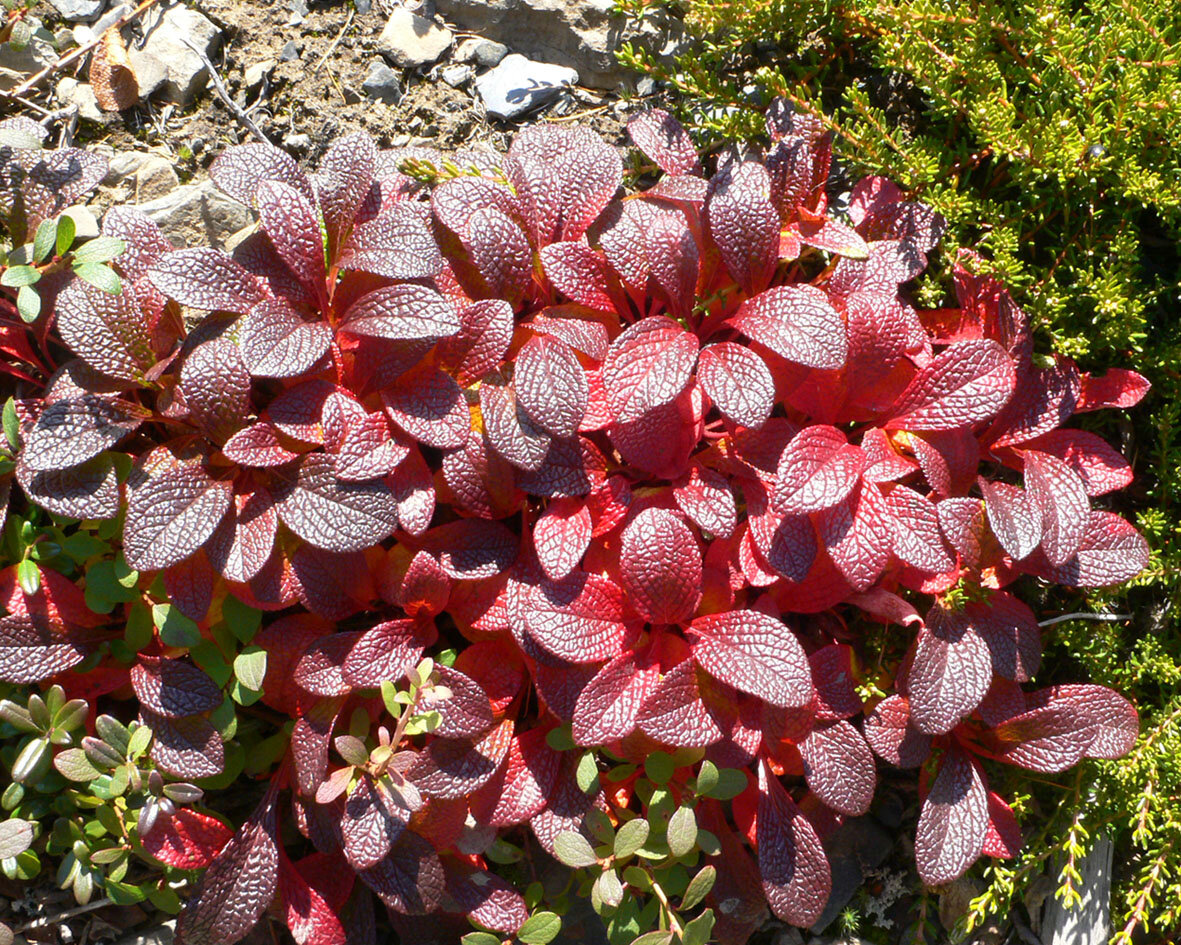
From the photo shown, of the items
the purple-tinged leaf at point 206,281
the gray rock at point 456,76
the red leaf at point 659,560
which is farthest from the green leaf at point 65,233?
the red leaf at point 659,560

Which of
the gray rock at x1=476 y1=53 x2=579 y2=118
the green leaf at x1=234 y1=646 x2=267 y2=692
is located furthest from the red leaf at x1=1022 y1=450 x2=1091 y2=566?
the green leaf at x1=234 y1=646 x2=267 y2=692

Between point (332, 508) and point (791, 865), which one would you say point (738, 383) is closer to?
point (332, 508)

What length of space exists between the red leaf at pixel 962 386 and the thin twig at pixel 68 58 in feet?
6.51

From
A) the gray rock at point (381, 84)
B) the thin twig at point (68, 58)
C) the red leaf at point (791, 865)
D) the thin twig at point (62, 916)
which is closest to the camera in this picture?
the red leaf at point (791, 865)

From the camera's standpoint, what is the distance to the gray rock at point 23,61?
7.23 ft

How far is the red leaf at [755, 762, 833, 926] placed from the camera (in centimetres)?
189

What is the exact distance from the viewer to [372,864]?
180 cm

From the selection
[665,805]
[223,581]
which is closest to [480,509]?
[223,581]

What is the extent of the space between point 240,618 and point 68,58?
4.52 feet

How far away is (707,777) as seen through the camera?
1.77 metres

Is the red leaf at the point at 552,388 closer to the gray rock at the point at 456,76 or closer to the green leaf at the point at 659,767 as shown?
the green leaf at the point at 659,767

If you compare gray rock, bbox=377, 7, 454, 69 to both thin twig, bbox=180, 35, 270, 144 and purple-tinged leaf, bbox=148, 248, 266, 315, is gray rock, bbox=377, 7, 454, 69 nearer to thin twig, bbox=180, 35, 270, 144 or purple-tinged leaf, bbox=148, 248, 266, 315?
thin twig, bbox=180, 35, 270, 144

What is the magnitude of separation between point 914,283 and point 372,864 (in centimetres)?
169

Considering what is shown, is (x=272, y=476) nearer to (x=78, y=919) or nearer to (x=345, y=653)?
(x=345, y=653)
